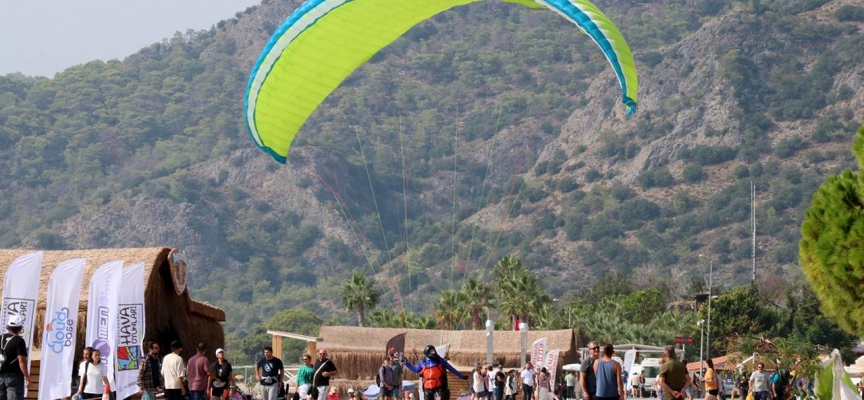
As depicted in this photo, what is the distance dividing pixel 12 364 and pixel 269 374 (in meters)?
4.23

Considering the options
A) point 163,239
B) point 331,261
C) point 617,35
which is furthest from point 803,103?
point 617,35

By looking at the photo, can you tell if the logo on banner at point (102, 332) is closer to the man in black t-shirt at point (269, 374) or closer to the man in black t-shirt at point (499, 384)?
the man in black t-shirt at point (269, 374)

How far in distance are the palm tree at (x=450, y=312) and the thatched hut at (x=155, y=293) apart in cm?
5271

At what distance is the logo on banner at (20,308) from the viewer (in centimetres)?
1650

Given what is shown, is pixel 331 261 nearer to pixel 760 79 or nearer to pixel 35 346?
pixel 760 79

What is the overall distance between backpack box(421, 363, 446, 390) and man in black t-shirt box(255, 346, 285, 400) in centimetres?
185

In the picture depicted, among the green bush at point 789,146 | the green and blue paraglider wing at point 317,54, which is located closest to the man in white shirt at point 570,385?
the green and blue paraglider wing at point 317,54

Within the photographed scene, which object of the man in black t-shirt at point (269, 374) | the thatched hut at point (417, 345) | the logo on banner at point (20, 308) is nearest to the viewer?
the logo on banner at point (20, 308)

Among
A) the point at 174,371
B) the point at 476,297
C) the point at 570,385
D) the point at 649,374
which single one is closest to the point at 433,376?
the point at 174,371

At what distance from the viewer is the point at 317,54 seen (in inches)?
877

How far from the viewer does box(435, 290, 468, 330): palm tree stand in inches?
3061

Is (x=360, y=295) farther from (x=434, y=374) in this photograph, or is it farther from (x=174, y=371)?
(x=174, y=371)

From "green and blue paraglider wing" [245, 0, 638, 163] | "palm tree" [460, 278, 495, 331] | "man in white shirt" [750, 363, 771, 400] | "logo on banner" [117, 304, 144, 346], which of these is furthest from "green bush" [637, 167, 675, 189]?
"logo on banner" [117, 304, 144, 346]

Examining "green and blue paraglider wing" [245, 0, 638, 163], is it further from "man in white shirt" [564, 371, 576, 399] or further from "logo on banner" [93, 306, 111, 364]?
"man in white shirt" [564, 371, 576, 399]
